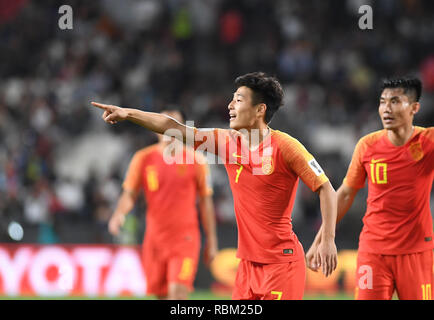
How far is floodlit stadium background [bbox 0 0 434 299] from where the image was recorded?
1133cm

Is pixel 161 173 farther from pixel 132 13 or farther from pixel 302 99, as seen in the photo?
pixel 132 13

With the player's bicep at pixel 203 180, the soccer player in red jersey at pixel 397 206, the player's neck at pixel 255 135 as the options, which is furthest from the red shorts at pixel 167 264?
the player's neck at pixel 255 135

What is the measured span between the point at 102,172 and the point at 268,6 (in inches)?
234

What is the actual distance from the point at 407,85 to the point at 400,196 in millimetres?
916

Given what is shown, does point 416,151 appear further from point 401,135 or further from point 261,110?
point 261,110

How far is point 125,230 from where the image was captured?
11.6 m

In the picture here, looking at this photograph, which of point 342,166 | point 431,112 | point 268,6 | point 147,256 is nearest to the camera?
point 147,256

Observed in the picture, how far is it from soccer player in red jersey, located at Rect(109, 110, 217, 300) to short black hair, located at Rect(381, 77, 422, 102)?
239cm

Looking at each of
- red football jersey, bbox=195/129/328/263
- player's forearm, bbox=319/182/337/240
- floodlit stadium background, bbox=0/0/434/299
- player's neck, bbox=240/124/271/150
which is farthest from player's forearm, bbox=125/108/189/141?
floodlit stadium background, bbox=0/0/434/299

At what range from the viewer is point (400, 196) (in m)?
5.80

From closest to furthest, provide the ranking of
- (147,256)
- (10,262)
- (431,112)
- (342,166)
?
1. (147,256)
2. (10,262)
3. (342,166)
4. (431,112)

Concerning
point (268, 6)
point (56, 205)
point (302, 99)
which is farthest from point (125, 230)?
point (268, 6)

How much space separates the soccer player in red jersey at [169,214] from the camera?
775 cm

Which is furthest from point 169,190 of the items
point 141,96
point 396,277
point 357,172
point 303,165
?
point 141,96
